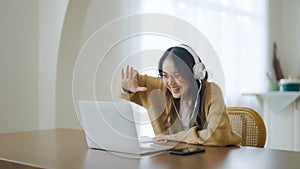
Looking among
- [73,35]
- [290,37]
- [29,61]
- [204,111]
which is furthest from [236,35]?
[204,111]

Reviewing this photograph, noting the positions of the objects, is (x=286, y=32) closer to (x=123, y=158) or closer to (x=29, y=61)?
(x=29, y=61)

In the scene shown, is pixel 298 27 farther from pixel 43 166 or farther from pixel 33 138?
pixel 43 166

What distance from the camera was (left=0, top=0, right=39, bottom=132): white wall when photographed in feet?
8.16

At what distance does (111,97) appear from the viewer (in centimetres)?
133

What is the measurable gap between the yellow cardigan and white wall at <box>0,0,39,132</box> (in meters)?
1.34

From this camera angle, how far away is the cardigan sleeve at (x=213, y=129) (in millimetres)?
1344

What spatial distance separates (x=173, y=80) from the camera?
1324 mm

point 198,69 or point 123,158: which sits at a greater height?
point 198,69

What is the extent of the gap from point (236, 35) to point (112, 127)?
326cm

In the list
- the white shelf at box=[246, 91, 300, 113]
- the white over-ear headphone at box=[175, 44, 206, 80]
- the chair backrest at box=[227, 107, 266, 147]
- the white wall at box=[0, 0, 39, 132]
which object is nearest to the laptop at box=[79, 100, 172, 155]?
the white over-ear headphone at box=[175, 44, 206, 80]

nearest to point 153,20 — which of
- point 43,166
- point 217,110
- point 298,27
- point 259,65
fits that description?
point 217,110

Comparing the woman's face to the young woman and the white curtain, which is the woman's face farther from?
the white curtain

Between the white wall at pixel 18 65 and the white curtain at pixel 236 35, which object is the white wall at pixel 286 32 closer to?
the white curtain at pixel 236 35

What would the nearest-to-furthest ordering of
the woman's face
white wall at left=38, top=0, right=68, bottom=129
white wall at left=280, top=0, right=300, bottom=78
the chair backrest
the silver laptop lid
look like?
the silver laptop lid → the woman's face → the chair backrest → white wall at left=38, top=0, right=68, bottom=129 → white wall at left=280, top=0, right=300, bottom=78
